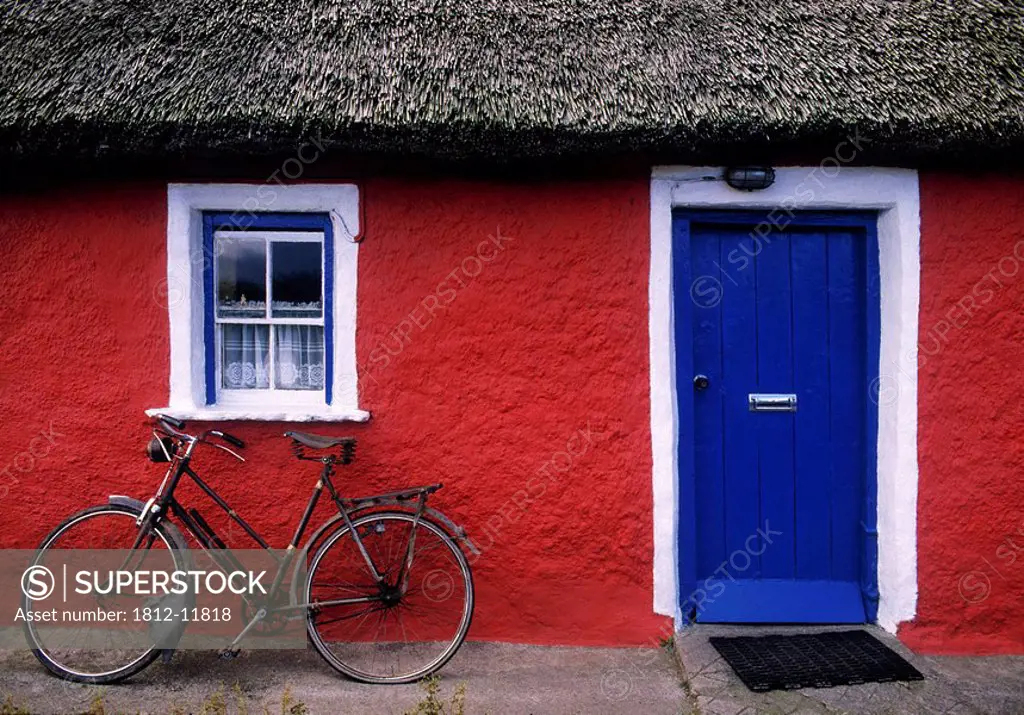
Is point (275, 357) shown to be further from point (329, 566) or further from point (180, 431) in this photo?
point (329, 566)

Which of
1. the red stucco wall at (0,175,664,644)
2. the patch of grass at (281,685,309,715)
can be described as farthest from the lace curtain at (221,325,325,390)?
the patch of grass at (281,685,309,715)

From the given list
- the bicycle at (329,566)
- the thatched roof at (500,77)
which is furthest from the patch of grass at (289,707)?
the thatched roof at (500,77)

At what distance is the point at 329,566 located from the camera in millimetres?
3482

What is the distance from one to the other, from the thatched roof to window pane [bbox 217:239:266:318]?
515mm

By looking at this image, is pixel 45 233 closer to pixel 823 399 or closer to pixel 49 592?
pixel 49 592

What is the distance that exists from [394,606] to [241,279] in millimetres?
1858

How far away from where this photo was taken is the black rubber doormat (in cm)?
304

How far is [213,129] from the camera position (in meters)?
3.18

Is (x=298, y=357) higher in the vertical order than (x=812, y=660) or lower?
higher

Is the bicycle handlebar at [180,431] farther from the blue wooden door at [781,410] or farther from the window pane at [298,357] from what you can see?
the blue wooden door at [781,410]

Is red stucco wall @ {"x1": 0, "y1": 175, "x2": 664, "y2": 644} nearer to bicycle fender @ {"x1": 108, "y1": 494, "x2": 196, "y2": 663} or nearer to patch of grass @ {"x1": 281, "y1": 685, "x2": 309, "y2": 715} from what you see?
bicycle fender @ {"x1": 108, "y1": 494, "x2": 196, "y2": 663}

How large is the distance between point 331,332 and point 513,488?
48.5 inches

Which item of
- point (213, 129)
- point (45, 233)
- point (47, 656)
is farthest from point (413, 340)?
point (47, 656)

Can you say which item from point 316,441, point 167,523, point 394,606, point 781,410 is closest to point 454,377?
point 316,441
